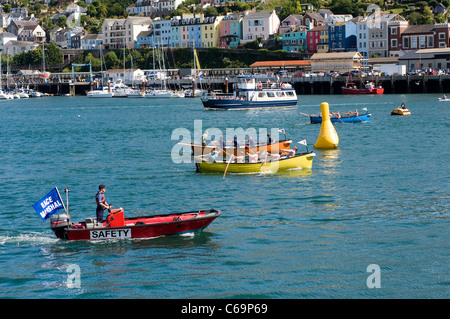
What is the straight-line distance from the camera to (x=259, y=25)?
589 feet

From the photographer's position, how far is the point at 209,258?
77.0 feet

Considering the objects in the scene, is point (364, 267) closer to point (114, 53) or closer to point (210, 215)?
point (210, 215)

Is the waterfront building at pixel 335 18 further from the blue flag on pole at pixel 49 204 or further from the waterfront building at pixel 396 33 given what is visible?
the blue flag on pole at pixel 49 204

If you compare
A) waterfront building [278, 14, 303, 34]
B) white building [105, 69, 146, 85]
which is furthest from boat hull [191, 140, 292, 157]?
waterfront building [278, 14, 303, 34]

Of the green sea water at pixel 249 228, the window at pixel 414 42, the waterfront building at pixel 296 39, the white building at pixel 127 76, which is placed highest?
the waterfront building at pixel 296 39

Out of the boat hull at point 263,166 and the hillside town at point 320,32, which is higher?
the hillside town at point 320,32

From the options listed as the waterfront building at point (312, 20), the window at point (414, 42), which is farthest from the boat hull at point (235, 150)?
the waterfront building at point (312, 20)

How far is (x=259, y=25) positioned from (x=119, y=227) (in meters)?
159

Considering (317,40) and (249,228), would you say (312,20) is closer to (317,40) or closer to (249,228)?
(317,40)

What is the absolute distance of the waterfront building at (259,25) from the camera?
17738cm

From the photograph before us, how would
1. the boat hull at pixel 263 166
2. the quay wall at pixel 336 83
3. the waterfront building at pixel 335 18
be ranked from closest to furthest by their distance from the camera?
1. the boat hull at pixel 263 166
2. the quay wall at pixel 336 83
3. the waterfront building at pixel 335 18

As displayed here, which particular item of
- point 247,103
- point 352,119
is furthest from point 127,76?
point 352,119

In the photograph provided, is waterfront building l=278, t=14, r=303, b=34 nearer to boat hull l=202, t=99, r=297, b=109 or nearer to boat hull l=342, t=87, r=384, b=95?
boat hull l=342, t=87, r=384, b=95

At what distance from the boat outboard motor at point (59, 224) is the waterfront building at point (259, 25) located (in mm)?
155790
